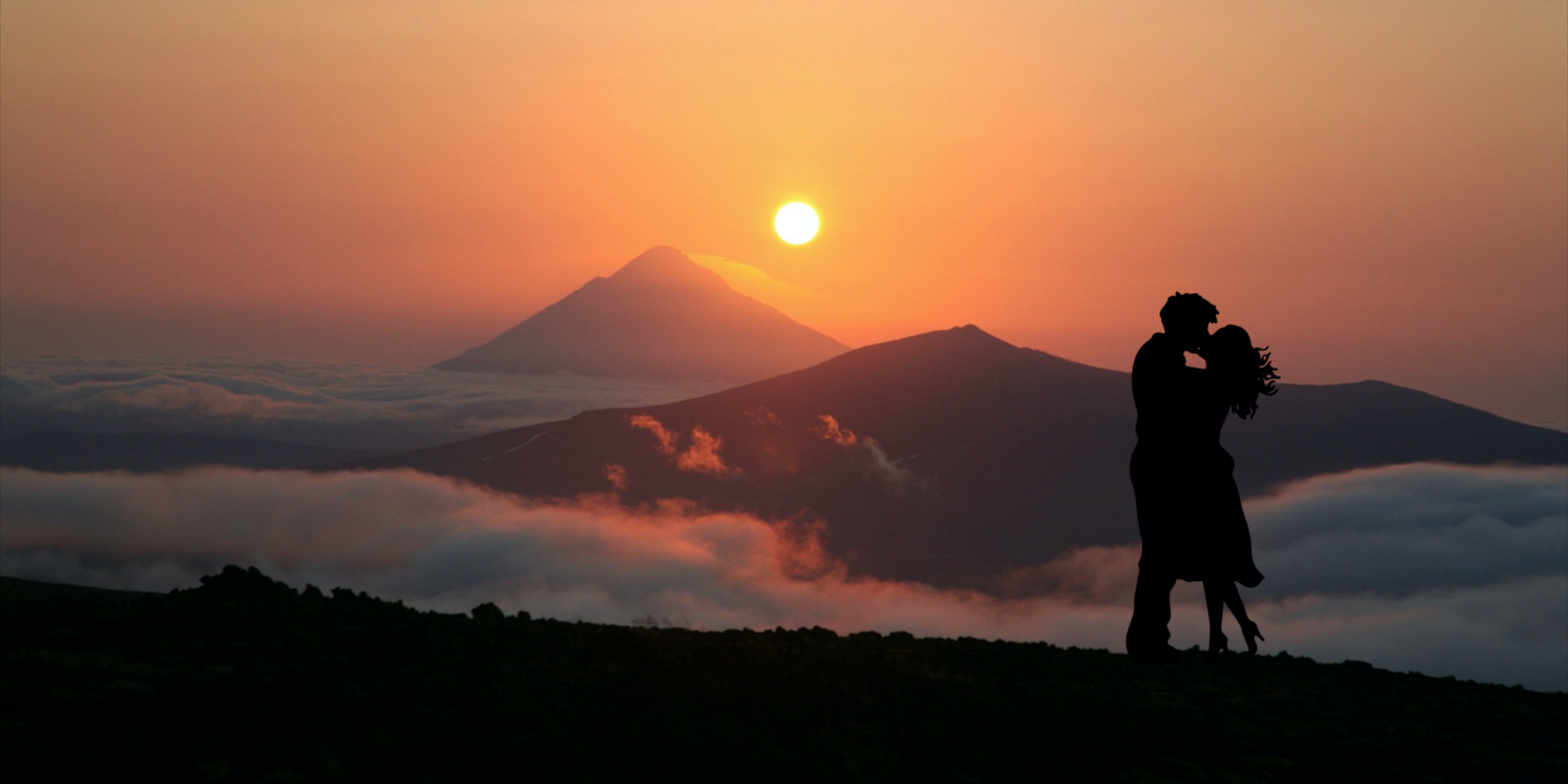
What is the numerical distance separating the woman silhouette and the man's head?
0.17 metres

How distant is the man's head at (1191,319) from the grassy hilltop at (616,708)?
6.53m

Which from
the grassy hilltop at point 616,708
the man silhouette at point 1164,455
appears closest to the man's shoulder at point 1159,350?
the man silhouette at point 1164,455

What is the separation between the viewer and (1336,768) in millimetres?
17516

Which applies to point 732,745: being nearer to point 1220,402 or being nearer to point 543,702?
point 543,702

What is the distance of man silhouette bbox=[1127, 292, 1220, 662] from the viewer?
49.6 ft

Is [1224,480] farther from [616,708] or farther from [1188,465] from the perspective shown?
[616,708]

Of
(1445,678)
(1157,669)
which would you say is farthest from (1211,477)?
(1445,678)

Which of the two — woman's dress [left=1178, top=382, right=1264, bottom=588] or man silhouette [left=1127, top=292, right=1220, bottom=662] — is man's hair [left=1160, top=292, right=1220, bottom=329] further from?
woman's dress [left=1178, top=382, right=1264, bottom=588]

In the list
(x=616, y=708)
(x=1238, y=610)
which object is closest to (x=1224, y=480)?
(x=1238, y=610)

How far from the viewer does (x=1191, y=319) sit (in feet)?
49.5

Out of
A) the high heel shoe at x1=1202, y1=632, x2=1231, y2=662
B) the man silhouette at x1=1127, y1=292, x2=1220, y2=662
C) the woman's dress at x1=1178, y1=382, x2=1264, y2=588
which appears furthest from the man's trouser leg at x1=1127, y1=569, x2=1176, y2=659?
the high heel shoe at x1=1202, y1=632, x2=1231, y2=662

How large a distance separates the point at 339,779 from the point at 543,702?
361cm

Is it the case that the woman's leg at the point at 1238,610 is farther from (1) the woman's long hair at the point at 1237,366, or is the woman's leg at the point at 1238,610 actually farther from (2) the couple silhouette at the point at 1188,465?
(1) the woman's long hair at the point at 1237,366

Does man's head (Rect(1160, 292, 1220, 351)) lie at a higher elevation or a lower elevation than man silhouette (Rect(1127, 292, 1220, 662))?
higher
